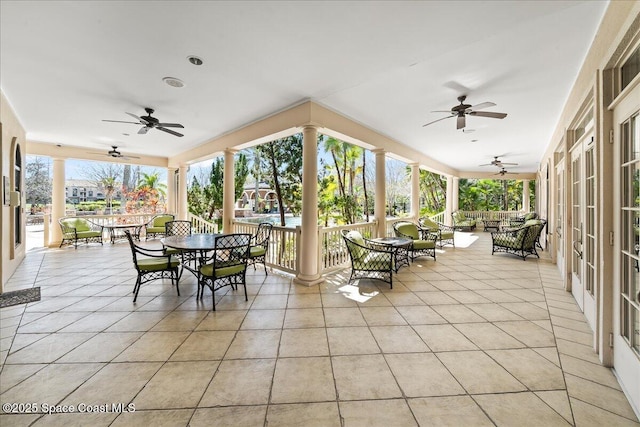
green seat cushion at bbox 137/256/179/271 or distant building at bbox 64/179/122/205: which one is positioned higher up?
distant building at bbox 64/179/122/205

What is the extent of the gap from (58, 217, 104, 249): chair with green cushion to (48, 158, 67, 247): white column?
0.25 meters

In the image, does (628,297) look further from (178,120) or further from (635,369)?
(178,120)

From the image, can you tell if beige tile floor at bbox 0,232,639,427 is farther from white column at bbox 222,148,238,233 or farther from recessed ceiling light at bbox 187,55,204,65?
recessed ceiling light at bbox 187,55,204,65

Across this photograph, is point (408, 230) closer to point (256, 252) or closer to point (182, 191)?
point (256, 252)

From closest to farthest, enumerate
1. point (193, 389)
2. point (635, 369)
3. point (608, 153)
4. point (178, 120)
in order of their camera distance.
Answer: point (635, 369) → point (193, 389) → point (608, 153) → point (178, 120)

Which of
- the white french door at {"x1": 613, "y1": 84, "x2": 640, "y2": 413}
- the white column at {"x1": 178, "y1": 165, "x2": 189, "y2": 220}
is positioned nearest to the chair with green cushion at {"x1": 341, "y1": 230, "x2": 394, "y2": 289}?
the white french door at {"x1": 613, "y1": 84, "x2": 640, "y2": 413}

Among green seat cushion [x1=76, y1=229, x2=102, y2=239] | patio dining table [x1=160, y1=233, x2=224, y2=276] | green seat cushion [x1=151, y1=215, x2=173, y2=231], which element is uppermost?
green seat cushion [x1=151, y1=215, x2=173, y2=231]

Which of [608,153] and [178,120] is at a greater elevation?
[178,120]

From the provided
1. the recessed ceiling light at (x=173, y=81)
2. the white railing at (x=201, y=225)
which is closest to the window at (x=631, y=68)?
the recessed ceiling light at (x=173, y=81)

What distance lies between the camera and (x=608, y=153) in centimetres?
212

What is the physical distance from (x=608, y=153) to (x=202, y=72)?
4.19m

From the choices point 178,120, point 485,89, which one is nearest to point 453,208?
point 485,89

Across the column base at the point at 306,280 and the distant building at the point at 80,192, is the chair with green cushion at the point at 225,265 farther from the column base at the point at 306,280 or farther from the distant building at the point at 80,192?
the distant building at the point at 80,192

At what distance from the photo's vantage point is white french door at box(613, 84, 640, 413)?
181cm
